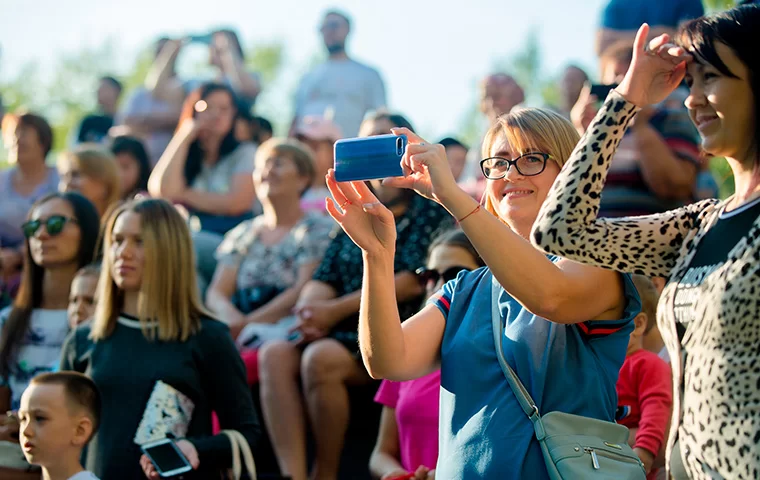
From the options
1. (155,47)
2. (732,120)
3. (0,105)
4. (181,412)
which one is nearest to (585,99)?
(181,412)

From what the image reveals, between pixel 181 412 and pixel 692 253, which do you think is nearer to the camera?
pixel 692 253

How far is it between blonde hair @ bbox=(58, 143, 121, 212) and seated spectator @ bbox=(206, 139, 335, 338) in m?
0.95

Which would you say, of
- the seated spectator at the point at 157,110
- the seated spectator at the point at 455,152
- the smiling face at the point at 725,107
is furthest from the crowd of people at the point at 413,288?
the seated spectator at the point at 157,110

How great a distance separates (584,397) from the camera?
262cm

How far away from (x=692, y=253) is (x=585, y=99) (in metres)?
2.96

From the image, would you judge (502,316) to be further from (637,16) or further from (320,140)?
(320,140)

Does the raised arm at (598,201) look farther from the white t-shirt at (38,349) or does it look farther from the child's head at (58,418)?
the white t-shirt at (38,349)

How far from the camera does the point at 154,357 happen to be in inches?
167

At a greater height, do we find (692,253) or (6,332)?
(692,253)

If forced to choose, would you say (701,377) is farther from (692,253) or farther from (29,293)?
(29,293)

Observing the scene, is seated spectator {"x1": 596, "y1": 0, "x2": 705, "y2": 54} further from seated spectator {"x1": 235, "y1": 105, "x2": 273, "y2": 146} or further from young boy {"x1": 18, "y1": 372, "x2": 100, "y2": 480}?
young boy {"x1": 18, "y1": 372, "x2": 100, "y2": 480}

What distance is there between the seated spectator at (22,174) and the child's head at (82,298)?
2.46 m

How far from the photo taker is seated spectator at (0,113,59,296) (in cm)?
755

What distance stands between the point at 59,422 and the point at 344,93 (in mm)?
5336
